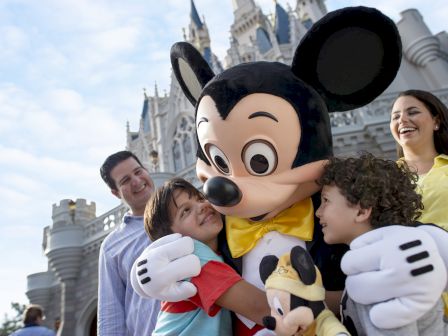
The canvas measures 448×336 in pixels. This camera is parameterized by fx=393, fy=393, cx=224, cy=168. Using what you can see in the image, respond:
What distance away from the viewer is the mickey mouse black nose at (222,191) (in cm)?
129

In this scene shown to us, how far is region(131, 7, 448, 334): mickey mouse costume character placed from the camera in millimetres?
1324

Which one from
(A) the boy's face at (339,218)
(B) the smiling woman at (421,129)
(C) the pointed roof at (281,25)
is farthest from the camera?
(C) the pointed roof at (281,25)

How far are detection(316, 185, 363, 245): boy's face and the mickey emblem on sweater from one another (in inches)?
7.1

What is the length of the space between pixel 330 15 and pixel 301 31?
43.2 ft

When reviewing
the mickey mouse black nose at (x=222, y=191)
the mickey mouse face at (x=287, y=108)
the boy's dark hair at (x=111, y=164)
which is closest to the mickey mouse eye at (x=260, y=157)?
the mickey mouse face at (x=287, y=108)

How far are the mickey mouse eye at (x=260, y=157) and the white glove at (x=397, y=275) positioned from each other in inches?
17.6

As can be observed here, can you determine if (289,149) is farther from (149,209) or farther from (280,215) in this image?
(149,209)

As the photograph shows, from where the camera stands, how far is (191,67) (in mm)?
→ 1770

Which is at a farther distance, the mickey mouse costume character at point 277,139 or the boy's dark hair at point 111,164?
the boy's dark hair at point 111,164

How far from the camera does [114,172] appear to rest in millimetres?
2453

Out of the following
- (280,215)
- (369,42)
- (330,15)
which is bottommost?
(280,215)

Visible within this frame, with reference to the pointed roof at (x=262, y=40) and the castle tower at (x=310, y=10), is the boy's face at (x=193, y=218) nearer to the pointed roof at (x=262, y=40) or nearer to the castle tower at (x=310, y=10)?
the castle tower at (x=310, y=10)

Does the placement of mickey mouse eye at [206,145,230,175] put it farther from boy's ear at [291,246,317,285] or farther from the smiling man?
the smiling man

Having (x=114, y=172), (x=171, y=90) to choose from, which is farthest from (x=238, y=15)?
(x=114, y=172)
